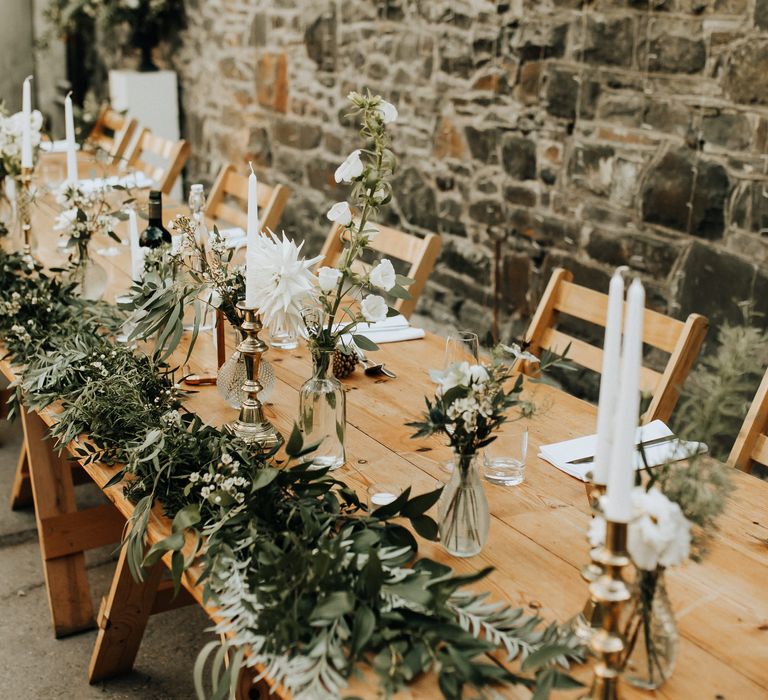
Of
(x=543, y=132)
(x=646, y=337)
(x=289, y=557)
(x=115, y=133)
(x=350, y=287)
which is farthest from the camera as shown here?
(x=115, y=133)

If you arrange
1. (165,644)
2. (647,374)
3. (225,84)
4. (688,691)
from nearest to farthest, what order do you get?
(688,691) → (647,374) → (165,644) → (225,84)

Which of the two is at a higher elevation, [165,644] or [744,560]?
[744,560]

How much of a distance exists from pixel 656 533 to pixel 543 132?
10.3 feet

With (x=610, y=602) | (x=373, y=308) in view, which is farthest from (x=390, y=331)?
(x=610, y=602)

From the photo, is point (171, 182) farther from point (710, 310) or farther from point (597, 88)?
point (710, 310)

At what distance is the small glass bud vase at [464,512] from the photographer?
4.99 ft

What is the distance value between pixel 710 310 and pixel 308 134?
2.87 metres

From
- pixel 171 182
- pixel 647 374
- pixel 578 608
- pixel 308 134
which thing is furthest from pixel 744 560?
pixel 308 134

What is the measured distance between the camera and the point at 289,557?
1353 mm

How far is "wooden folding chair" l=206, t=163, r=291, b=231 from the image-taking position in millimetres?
3637

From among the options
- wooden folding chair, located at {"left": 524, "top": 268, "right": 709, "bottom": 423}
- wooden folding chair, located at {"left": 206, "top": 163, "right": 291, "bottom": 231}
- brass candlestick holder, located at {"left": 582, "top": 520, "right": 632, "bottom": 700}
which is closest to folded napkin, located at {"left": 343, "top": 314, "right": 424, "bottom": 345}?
wooden folding chair, located at {"left": 524, "top": 268, "right": 709, "bottom": 423}

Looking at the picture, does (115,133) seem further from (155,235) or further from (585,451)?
(585,451)

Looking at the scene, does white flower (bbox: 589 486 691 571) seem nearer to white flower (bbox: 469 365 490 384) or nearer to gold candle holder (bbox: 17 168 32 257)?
white flower (bbox: 469 365 490 384)

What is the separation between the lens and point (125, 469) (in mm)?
1745
